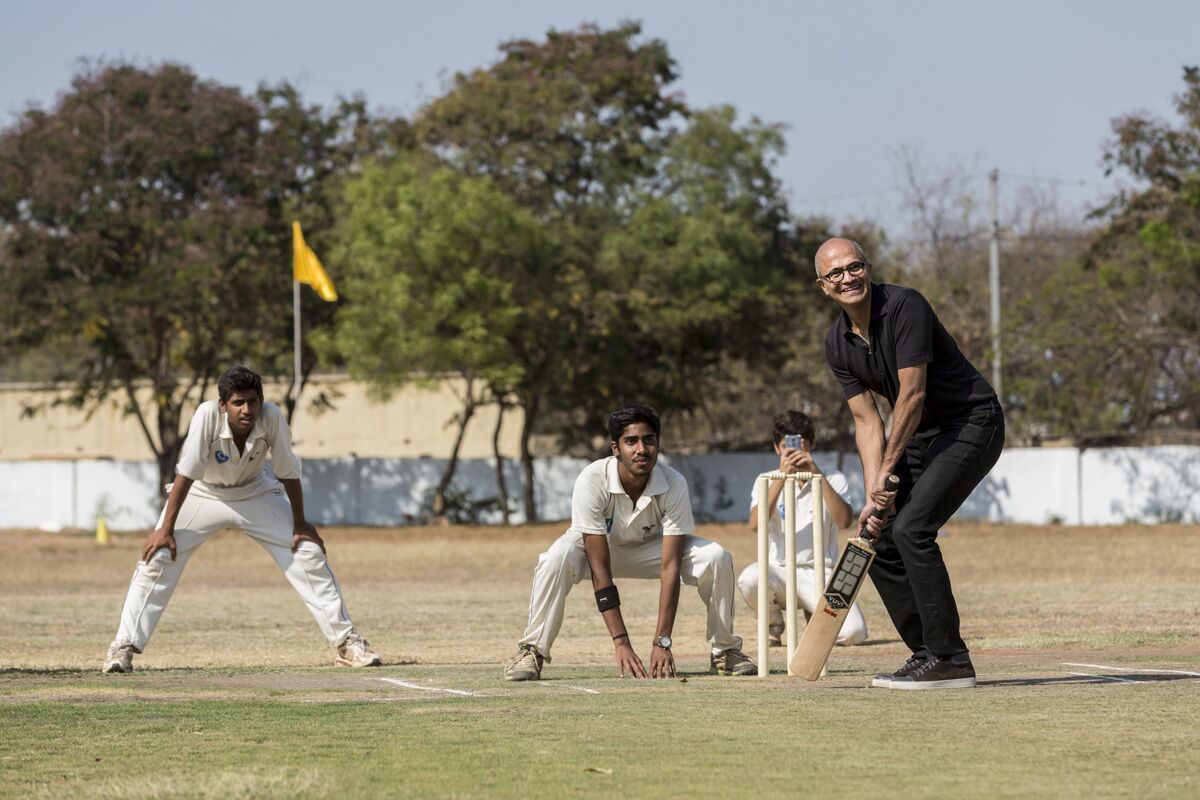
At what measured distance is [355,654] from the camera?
445 inches

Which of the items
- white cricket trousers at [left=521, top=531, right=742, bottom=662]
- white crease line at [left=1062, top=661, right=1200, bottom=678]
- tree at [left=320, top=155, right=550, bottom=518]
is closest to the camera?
white crease line at [left=1062, top=661, right=1200, bottom=678]

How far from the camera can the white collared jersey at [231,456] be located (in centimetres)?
1127

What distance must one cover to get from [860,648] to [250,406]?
469cm

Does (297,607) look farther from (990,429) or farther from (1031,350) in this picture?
(1031,350)

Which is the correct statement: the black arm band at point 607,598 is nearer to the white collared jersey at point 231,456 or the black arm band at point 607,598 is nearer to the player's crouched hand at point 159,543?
the white collared jersey at point 231,456

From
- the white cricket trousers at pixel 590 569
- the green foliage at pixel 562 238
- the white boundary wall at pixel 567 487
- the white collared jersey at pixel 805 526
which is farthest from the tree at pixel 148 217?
the white cricket trousers at pixel 590 569

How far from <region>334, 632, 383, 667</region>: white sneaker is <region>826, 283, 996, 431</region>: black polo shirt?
3.99 m

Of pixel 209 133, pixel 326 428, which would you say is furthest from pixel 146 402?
pixel 209 133

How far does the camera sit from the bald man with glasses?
8312 mm

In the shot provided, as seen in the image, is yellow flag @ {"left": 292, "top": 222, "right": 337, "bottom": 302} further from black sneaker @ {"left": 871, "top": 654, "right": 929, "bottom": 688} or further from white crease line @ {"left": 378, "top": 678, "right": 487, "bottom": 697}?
black sneaker @ {"left": 871, "top": 654, "right": 929, "bottom": 688}

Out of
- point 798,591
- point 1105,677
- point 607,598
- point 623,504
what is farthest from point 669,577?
→ point 798,591

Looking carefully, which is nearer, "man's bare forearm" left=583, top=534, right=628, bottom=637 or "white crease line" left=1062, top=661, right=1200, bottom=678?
"white crease line" left=1062, top=661, right=1200, bottom=678

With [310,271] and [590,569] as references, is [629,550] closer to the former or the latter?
[590,569]

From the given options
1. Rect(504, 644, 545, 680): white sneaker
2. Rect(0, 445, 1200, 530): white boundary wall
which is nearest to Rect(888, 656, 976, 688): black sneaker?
Rect(504, 644, 545, 680): white sneaker
